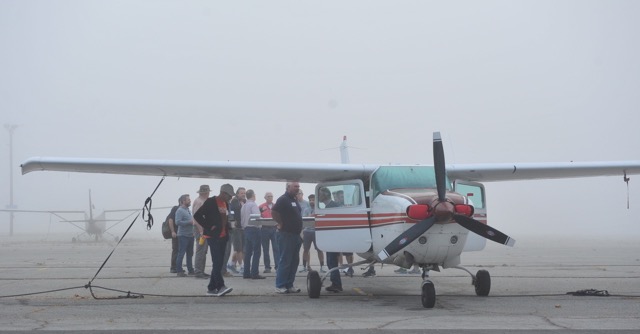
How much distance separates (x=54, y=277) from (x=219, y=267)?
15.9 ft

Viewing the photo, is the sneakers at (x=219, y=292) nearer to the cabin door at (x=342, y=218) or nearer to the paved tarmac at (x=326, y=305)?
the paved tarmac at (x=326, y=305)

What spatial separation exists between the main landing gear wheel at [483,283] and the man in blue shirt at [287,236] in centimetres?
291

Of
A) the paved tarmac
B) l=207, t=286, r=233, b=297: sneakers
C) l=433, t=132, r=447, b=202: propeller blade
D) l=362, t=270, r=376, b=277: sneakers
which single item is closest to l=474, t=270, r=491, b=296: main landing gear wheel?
the paved tarmac

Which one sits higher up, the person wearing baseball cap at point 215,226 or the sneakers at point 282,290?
the person wearing baseball cap at point 215,226

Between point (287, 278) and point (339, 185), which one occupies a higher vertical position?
point (339, 185)

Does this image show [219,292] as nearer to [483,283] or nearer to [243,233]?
[483,283]

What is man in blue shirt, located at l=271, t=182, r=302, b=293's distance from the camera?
41.3 ft

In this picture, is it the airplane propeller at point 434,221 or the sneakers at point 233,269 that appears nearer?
the airplane propeller at point 434,221

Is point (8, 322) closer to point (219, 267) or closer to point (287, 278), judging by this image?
point (219, 267)

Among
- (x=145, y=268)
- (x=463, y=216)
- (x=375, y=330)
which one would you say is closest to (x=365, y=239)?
(x=463, y=216)

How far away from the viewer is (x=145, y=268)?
18.3m

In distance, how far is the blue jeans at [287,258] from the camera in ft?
41.3

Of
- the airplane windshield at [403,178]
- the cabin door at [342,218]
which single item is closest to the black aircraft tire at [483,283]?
the airplane windshield at [403,178]

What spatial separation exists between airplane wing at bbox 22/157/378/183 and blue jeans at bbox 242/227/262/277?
262 cm
